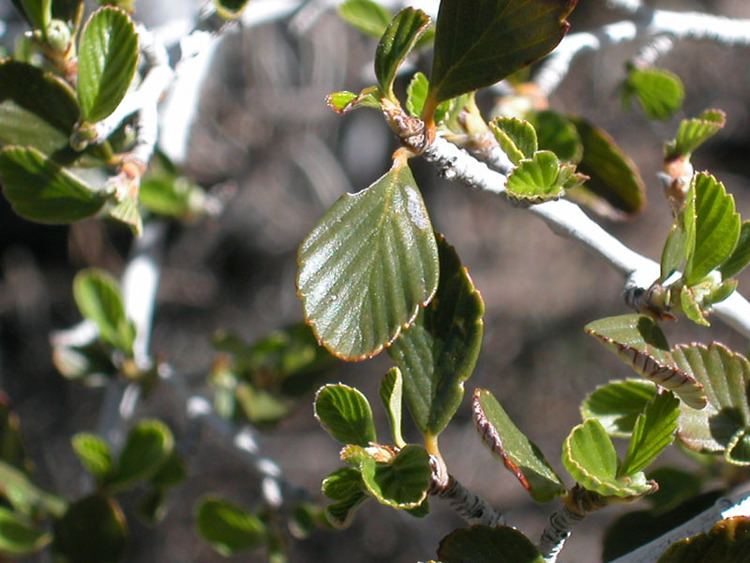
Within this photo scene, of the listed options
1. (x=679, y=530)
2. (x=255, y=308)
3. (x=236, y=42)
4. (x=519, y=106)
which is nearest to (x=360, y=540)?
(x=255, y=308)

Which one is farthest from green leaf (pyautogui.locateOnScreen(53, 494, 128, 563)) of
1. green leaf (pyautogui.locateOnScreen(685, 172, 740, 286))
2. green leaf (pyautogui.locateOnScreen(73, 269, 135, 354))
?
green leaf (pyautogui.locateOnScreen(685, 172, 740, 286))

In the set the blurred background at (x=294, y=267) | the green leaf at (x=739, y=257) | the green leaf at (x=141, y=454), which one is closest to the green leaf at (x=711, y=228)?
the green leaf at (x=739, y=257)

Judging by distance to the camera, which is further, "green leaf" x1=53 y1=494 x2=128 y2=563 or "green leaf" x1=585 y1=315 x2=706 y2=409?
"green leaf" x1=53 y1=494 x2=128 y2=563

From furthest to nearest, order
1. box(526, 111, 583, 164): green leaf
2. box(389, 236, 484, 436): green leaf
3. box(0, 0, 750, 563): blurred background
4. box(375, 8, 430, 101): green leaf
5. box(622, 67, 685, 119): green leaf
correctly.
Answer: box(0, 0, 750, 563): blurred background
box(622, 67, 685, 119): green leaf
box(526, 111, 583, 164): green leaf
box(389, 236, 484, 436): green leaf
box(375, 8, 430, 101): green leaf

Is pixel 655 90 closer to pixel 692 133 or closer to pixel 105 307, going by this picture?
pixel 692 133

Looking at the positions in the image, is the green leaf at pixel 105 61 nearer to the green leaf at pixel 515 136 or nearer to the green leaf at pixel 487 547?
the green leaf at pixel 515 136

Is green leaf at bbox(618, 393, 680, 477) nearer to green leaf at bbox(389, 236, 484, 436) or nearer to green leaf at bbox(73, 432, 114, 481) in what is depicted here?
green leaf at bbox(389, 236, 484, 436)

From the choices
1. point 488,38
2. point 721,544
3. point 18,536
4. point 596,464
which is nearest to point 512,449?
point 596,464

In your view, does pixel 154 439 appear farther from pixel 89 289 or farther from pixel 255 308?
pixel 255 308

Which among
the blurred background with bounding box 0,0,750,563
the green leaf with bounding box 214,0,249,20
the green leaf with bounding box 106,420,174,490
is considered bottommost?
the blurred background with bounding box 0,0,750,563
